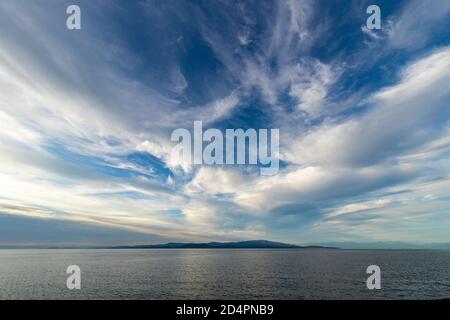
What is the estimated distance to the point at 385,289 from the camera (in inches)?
2603

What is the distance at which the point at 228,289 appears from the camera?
65250 millimetres
